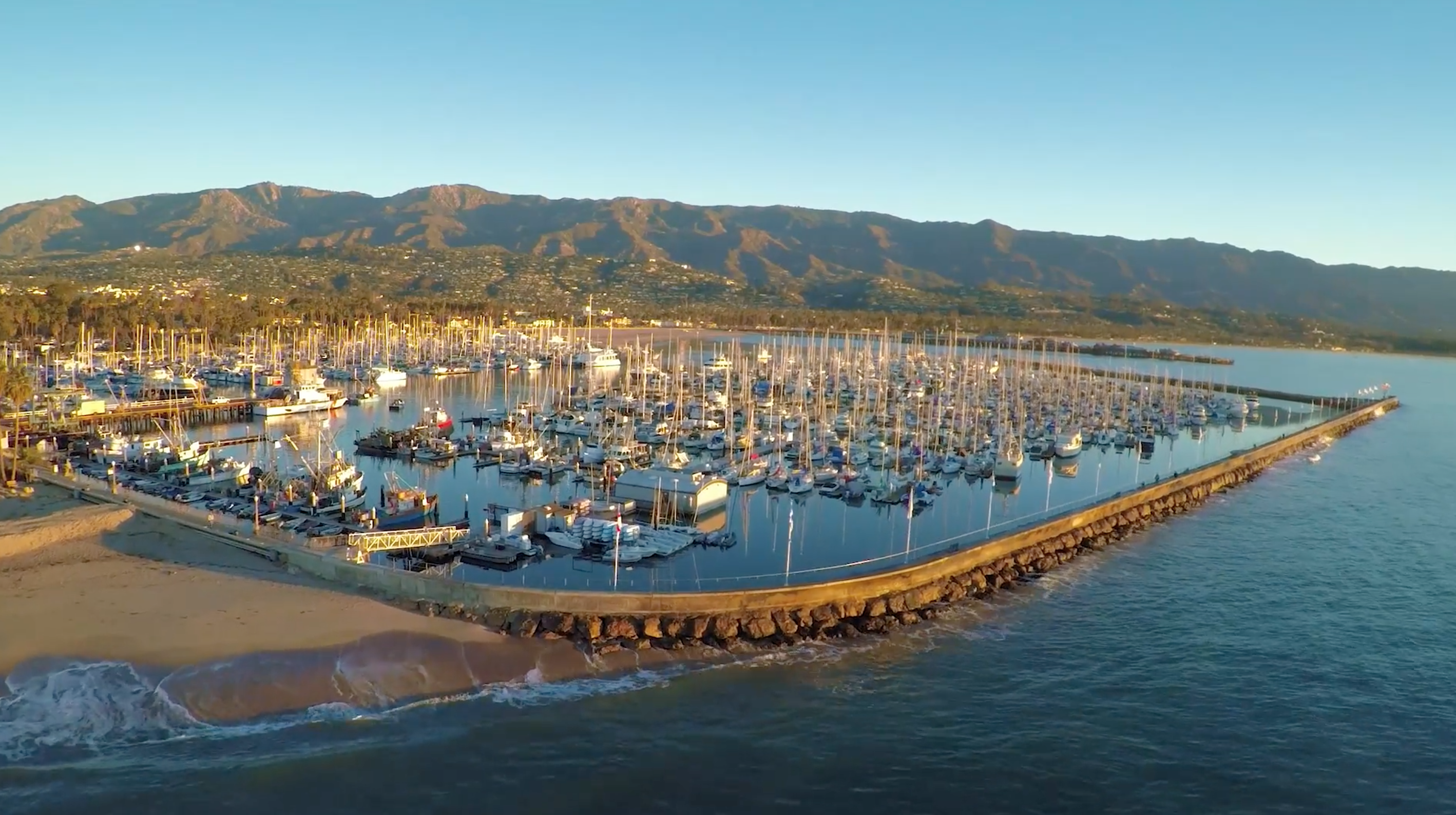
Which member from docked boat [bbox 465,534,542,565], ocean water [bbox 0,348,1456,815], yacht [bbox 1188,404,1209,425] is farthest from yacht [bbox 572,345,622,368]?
ocean water [bbox 0,348,1456,815]

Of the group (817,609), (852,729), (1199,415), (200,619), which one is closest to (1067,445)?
(1199,415)

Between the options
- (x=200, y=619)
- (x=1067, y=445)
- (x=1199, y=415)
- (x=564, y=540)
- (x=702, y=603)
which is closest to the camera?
(x=200, y=619)

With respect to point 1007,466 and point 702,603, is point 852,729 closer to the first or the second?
point 702,603

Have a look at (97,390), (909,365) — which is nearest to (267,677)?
(97,390)

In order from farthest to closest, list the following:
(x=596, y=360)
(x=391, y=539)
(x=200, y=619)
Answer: (x=596, y=360), (x=391, y=539), (x=200, y=619)

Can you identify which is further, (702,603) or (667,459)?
(667,459)

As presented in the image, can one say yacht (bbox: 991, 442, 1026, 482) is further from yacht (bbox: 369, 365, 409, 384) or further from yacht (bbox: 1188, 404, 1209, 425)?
yacht (bbox: 369, 365, 409, 384)
